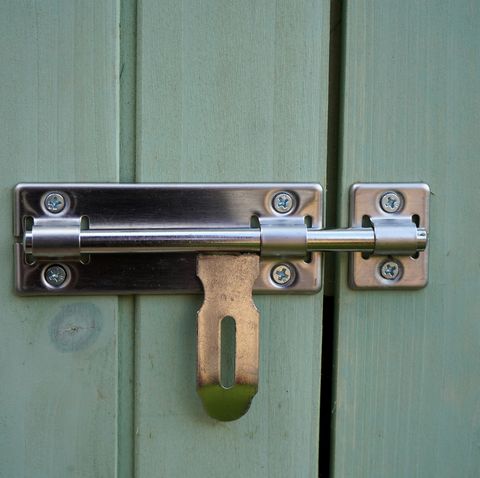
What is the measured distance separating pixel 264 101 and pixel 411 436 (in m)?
0.33

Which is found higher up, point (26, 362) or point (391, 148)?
point (391, 148)

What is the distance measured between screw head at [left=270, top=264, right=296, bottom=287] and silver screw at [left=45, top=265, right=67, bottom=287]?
18cm

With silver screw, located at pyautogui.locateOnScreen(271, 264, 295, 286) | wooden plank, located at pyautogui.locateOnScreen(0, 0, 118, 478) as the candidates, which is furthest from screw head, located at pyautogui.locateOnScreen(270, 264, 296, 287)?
wooden plank, located at pyautogui.locateOnScreen(0, 0, 118, 478)

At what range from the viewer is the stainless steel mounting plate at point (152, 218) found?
523 mm

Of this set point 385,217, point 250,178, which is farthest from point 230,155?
point 385,217

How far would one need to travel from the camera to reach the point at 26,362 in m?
0.54

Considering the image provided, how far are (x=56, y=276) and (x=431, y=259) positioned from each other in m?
0.33

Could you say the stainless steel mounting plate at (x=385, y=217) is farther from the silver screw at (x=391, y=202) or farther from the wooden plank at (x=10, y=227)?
the wooden plank at (x=10, y=227)

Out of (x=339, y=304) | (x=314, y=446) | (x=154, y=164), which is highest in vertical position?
(x=154, y=164)

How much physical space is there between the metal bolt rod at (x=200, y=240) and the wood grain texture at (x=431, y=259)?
→ 0.04m

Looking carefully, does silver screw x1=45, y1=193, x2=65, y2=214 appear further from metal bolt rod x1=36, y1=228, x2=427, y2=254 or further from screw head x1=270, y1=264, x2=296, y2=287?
screw head x1=270, y1=264, x2=296, y2=287

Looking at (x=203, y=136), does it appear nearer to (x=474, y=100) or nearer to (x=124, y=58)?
(x=124, y=58)

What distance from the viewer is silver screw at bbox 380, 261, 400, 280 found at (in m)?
0.55

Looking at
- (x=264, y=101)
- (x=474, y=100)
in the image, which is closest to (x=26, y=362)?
(x=264, y=101)
